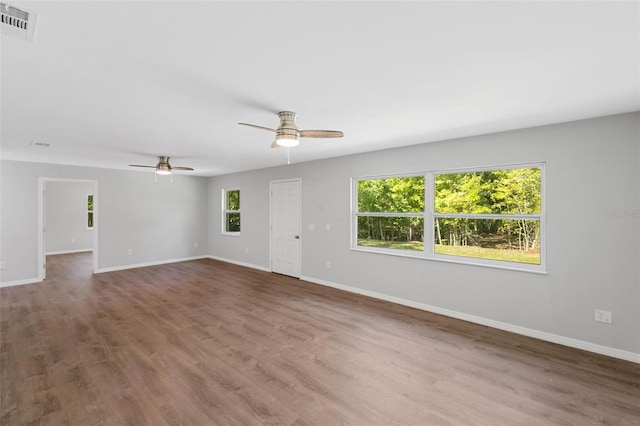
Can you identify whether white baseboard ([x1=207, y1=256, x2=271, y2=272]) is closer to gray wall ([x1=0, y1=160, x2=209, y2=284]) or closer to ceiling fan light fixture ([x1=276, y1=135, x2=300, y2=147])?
gray wall ([x1=0, y1=160, x2=209, y2=284])

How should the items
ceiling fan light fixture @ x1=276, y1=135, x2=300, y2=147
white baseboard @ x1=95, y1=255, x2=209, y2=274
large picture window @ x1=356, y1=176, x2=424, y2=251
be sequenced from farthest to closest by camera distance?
white baseboard @ x1=95, y1=255, x2=209, y2=274
large picture window @ x1=356, y1=176, x2=424, y2=251
ceiling fan light fixture @ x1=276, y1=135, x2=300, y2=147

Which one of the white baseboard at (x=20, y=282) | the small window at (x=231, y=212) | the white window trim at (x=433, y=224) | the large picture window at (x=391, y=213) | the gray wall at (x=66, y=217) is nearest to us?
the white window trim at (x=433, y=224)

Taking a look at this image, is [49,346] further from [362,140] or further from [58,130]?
[362,140]

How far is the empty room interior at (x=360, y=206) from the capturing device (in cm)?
162

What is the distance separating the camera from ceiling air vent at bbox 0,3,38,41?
54.2 inches

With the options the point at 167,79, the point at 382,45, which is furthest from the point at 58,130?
the point at 382,45

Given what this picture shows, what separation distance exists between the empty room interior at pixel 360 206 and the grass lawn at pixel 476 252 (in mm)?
26

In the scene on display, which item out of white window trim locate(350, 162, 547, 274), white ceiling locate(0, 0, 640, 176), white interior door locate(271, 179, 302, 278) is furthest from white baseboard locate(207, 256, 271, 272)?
white ceiling locate(0, 0, 640, 176)

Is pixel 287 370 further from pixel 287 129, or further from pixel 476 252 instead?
pixel 476 252

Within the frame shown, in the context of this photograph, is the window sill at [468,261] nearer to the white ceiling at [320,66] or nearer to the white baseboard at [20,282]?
the white ceiling at [320,66]

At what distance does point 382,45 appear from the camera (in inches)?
66.4

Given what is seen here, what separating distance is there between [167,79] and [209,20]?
0.86 m

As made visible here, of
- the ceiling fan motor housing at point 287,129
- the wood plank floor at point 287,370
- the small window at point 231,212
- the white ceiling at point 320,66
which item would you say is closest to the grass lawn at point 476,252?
the wood plank floor at point 287,370

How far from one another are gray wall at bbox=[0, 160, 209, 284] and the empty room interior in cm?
6
